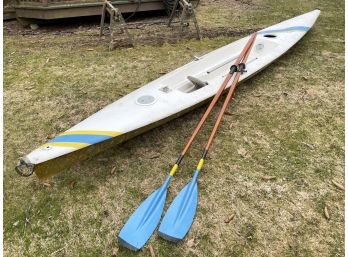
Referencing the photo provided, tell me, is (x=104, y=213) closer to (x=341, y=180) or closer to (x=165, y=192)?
(x=165, y=192)

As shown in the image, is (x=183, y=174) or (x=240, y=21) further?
(x=240, y=21)

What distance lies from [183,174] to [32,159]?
65.8 inches

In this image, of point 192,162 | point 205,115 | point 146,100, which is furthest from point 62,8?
point 192,162

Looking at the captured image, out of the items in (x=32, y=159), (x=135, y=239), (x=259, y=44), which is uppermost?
(x=259, y=44)

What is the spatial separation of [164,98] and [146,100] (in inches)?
10.0

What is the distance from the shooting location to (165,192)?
357 cm

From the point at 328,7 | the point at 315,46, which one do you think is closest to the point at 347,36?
the point at 315,46

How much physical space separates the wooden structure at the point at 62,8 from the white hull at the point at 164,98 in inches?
137

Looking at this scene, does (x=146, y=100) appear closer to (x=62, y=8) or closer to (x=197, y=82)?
(x=197, y=82)

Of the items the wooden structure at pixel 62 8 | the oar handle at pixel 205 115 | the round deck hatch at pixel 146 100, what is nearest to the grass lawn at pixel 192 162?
the oar handle at pixel 205 115

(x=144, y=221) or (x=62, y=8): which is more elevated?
(x=144, y=221)

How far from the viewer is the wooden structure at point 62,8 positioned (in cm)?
787

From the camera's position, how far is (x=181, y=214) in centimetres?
339

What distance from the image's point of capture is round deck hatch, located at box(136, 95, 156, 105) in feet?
14.0
